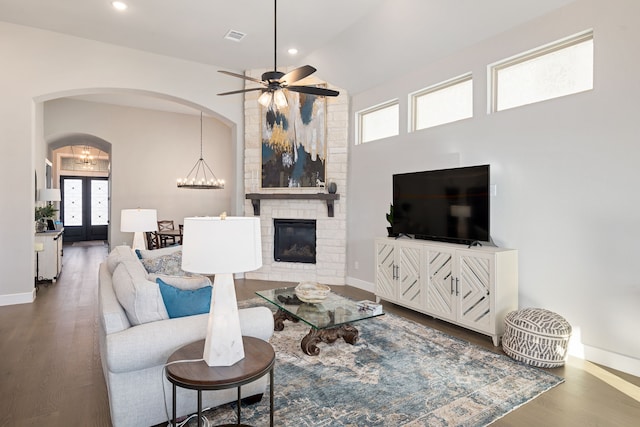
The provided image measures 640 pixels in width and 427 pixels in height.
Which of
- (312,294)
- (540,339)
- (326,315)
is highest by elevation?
(312,294)

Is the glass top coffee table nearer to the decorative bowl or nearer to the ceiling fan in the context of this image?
the decorative bowl

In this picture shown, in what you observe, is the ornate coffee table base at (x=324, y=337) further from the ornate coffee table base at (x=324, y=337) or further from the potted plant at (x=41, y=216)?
the potted plant at (x=41, y=216)

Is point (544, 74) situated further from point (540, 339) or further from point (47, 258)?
point (47, 258)

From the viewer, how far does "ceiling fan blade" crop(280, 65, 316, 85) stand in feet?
11.0

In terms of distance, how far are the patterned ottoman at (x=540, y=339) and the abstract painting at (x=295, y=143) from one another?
3.91 metres

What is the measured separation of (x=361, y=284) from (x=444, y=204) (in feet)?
7.44

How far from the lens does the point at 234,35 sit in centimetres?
532

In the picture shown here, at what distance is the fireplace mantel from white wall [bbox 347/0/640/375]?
231 centimetres

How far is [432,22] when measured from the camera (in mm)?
4195

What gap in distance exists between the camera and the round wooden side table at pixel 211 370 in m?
1.72

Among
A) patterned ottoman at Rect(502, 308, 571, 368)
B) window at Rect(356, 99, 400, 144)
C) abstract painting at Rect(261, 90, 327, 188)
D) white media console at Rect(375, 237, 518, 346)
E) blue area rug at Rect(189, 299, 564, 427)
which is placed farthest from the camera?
abstract painting at Rect(261, 90, 327, 188)

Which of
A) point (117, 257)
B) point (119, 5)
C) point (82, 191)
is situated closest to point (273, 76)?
point (117, 257)

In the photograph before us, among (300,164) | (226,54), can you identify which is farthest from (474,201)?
(226,54)

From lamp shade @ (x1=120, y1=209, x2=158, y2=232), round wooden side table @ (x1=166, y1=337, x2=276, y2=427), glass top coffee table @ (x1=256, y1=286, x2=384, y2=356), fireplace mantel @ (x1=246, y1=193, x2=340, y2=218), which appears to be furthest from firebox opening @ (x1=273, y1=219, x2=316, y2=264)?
round wooden side table @ (x1=166, y1=337, x2=276, y2=427)
